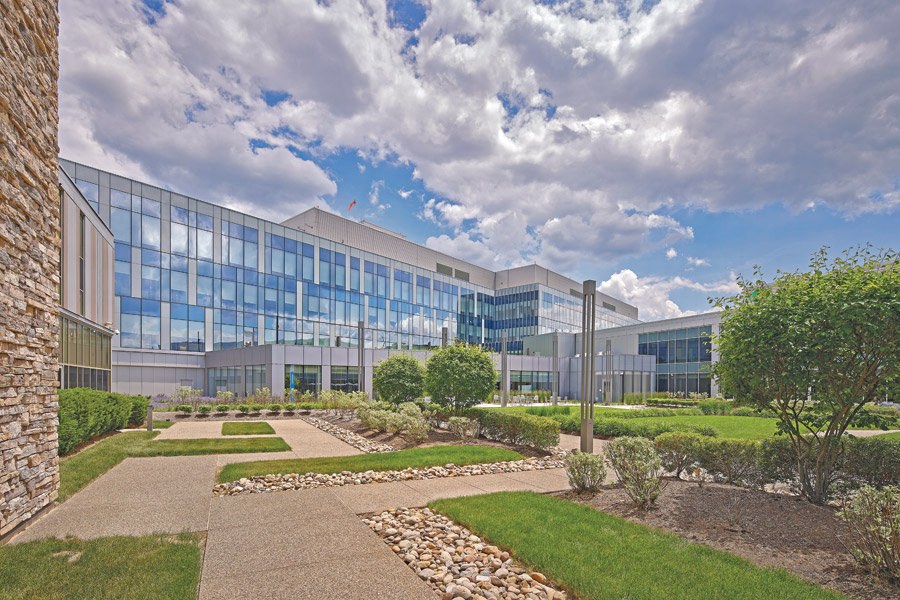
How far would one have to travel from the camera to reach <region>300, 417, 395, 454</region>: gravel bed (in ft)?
44.7

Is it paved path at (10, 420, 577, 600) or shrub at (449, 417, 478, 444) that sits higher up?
paved path at (10, 420, 577, 600)

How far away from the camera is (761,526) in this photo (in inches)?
240

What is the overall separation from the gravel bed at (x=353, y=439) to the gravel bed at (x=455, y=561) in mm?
6994

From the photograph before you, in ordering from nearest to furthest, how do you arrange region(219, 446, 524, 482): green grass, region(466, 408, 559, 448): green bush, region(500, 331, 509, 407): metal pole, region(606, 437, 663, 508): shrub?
region(606, 437, 663, 508): shrub
region(219, 446, 524, 482): green grass
region(466, 408, 559, 448): green bush
region(500, 331, 509, 407): metal pole

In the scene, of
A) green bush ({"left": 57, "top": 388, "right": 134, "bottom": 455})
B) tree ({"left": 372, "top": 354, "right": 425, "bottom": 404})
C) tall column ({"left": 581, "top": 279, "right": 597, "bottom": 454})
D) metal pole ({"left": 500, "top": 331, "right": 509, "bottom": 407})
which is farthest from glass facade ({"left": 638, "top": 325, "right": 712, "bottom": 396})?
green bush ({"left": 57, "top": 388, "right": 134, "bottom": 455})

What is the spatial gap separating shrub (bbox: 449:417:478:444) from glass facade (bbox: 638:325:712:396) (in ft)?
116

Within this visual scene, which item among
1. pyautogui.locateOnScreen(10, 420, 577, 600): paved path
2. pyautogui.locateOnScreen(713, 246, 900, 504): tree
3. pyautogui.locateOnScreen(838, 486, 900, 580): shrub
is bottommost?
pyautogui.locateOnScreen(10, 420, 577, 600): paved path

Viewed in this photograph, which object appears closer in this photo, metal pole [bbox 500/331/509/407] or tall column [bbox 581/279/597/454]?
tall column [bbox 581/279/597/454]

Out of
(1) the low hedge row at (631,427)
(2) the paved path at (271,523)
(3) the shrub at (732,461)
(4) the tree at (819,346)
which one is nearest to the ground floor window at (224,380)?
(2) the paved path at (271,523)

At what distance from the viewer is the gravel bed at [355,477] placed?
8.73m

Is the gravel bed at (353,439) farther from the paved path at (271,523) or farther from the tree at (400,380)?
the paved path at (271,523)

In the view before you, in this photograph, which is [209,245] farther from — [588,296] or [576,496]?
[576,496]

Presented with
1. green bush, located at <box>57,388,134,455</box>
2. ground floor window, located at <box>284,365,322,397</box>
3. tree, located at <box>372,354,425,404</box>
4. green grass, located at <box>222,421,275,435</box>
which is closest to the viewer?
green bush, located at <box>57,388,134,455</box>

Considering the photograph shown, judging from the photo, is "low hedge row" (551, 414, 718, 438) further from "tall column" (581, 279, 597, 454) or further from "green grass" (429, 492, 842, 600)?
"green grass" (429, 492, 842, 600)
